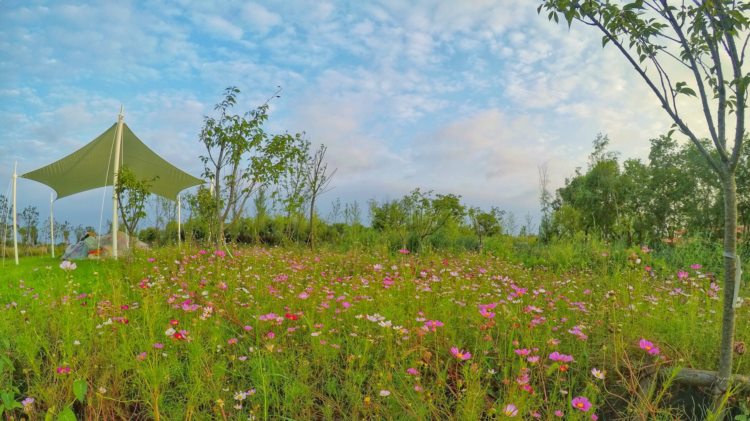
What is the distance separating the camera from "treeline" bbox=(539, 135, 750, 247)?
16.0 meters

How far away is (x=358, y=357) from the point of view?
8.70ft

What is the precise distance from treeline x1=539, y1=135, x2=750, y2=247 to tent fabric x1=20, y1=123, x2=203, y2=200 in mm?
11260

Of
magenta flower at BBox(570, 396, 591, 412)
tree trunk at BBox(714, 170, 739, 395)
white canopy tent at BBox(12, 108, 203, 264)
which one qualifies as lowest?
magenta flower at BBox(570, 396, 591, 412)

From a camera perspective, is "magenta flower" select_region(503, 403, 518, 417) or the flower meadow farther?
the flower meadow

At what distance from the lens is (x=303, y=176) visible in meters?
12.5

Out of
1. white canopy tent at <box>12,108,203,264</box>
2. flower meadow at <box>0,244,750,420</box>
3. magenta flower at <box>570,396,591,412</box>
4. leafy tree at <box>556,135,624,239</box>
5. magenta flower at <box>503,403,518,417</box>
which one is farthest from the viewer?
leafy tree at <box>556,135,624,239</box>

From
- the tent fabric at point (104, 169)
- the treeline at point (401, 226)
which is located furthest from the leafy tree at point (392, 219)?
the tent fabric at point (104, 169)

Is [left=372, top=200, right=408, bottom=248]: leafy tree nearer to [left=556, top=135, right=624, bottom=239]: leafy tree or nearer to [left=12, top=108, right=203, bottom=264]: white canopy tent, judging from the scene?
[left=12, top=108, right=203, bottom=264]: white canopy tent

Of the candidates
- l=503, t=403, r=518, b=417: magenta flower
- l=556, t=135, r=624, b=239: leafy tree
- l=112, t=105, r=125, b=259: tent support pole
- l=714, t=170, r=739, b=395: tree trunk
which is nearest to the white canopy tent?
l=112, t=105, r=125, b=259: tent support pole

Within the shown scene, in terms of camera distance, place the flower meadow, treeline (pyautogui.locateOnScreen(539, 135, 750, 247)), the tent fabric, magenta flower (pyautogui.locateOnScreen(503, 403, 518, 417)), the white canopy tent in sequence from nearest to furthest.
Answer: magenta flower (pyautogui.locateOnScreen(503, 403, 518, 417)) → the flower meadow → the white canopy tent → the tent fabric → treeline (pyautogui.locateOnScreen(539, 135, 750, 247))

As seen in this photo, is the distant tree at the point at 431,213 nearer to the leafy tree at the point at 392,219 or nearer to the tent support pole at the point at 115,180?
the leafy tree at the point at 392,219

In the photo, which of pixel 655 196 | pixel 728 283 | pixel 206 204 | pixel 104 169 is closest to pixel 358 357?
pixel 728 283

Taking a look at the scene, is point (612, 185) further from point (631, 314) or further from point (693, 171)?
point (631, 314)

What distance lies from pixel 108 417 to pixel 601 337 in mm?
2832
